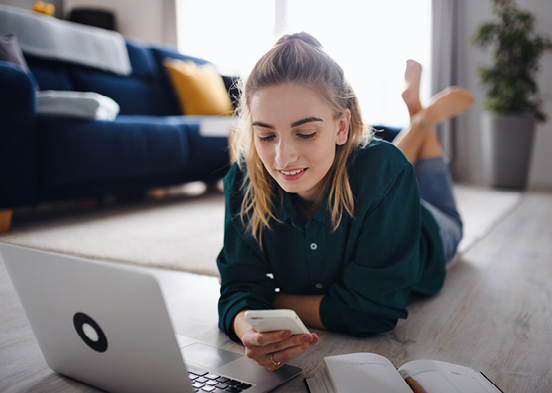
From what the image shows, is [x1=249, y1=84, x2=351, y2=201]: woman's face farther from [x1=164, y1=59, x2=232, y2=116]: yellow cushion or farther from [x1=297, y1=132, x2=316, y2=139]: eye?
[x1=164, y1=59, x2=232, y2=116]: yellow cushion

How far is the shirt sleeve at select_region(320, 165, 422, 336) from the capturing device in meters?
0.90

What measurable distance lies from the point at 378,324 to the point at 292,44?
0.55 m

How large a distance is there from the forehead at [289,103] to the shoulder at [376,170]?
0.52ft

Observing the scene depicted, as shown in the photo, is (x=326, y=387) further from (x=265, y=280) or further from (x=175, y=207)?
(x=175, y=207)

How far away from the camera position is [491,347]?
2.96 feet

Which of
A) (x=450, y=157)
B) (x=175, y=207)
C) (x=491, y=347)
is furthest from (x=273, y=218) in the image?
(x=450, y=157)

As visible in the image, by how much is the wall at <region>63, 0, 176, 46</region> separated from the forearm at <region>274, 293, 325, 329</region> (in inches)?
174

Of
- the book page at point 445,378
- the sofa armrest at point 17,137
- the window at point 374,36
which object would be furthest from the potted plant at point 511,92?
the book page at point 445,378

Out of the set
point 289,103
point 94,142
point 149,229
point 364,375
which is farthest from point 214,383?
point 94,142

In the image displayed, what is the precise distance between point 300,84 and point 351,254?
36 cm

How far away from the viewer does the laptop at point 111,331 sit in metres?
0.58

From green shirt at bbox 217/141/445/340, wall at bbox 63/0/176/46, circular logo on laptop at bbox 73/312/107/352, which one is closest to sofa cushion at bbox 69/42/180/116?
wall at bbox 63/0/176/46

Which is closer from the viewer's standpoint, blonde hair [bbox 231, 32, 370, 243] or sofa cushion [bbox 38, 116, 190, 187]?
blonde hair [bbox 231, 32, 370, 243]

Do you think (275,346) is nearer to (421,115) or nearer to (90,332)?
(90,332)
